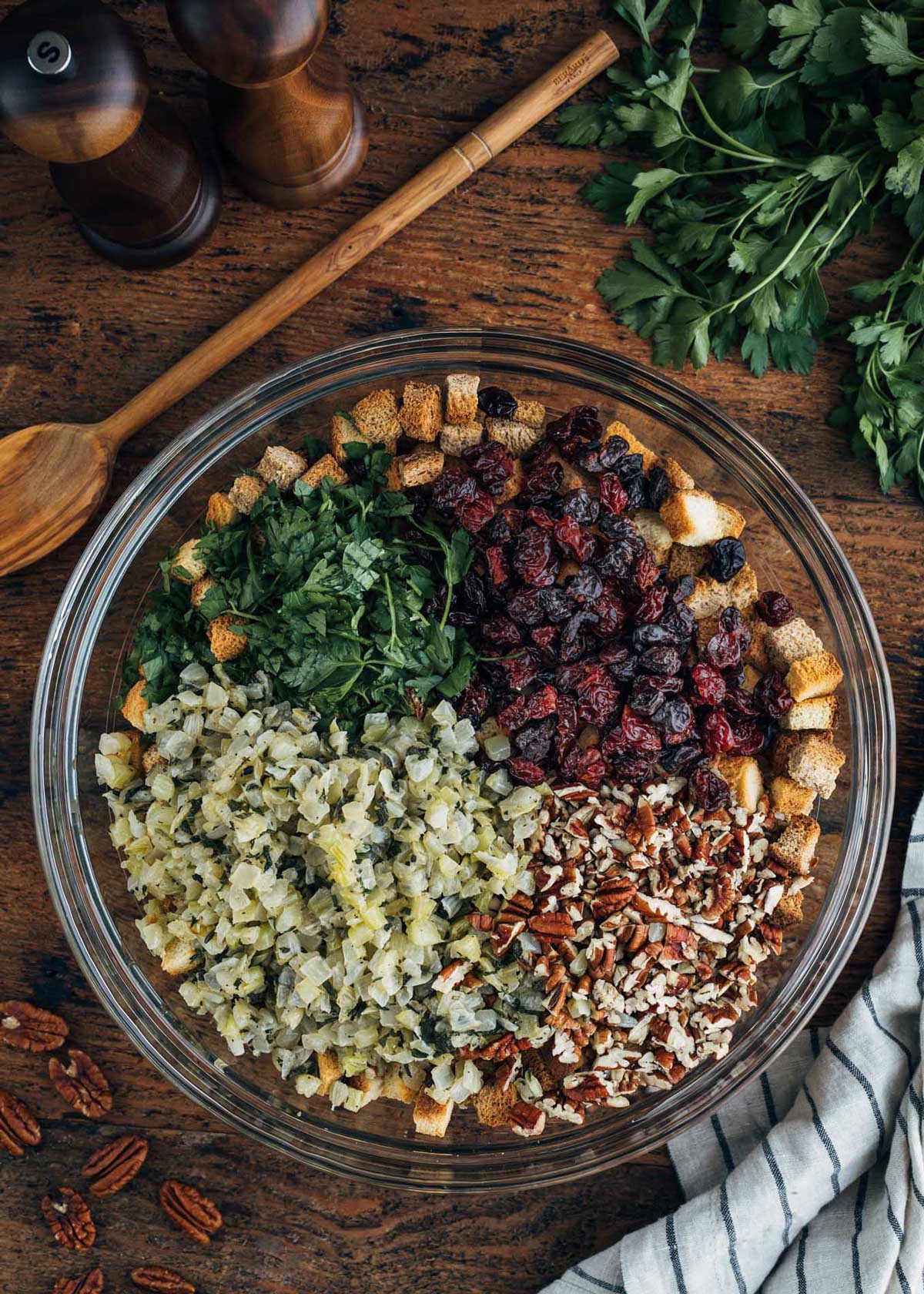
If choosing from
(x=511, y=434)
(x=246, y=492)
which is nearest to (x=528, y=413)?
(x=511, y=434)

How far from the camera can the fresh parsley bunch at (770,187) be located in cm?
182

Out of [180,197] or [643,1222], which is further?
[643,1222]

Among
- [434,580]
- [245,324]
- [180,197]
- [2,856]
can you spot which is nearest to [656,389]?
[434,580]

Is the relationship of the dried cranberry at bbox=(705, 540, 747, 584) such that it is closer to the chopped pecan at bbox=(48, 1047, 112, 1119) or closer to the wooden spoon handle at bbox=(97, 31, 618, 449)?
the wooden spoon handle at bbox=(97, 31, 618, 449)

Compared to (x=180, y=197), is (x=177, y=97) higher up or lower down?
higher up

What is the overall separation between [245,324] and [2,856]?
1.20m

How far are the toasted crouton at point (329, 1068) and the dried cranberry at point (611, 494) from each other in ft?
3.64

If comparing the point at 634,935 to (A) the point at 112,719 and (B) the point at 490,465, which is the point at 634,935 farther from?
(A) the point at 112,719

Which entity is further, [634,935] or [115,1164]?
[115,1164]

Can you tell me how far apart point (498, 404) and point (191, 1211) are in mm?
1724

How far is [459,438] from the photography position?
5.95 feet

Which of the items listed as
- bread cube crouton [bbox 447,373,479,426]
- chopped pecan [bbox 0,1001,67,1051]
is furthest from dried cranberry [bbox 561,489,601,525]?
chopped pecan [bbox 0,1001,67,1051]

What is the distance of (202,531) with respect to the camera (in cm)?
187

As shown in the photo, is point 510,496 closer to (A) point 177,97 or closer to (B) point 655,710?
(B) point 655,710
